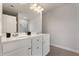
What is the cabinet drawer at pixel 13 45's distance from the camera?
118 cm

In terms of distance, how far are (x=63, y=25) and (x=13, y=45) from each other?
1938mm

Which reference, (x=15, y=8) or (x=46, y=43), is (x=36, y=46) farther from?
(x=15, y=8)

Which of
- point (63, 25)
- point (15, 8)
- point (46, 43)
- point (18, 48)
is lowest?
point (46, 43)

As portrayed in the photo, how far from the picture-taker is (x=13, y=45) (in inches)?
52.0

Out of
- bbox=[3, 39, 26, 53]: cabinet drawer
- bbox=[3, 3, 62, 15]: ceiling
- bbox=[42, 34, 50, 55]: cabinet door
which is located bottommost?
bbox=[42, 34, 50, 55]: cabinet door

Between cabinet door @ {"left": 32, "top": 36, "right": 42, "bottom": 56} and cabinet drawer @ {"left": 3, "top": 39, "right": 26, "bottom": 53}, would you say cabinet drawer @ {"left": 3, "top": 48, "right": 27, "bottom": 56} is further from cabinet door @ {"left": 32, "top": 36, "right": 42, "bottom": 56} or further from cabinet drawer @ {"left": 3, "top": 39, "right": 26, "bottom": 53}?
cabinet door @ {"left": 32, "top": 36, "right": 42, "bottom": 56}

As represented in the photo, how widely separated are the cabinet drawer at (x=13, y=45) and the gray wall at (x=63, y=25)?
115 cm

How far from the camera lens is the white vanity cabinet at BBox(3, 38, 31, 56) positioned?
121 centimetres

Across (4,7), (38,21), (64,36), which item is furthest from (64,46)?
(4,7)

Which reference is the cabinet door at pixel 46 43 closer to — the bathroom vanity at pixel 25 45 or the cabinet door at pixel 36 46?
the bathroom vanity at pixel 25 45

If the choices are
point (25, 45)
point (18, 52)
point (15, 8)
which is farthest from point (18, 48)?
point (15, 8)

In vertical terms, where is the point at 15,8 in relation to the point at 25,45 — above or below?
above

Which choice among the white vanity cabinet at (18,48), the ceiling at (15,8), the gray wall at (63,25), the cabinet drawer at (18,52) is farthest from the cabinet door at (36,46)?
the ceiling at (15,8)

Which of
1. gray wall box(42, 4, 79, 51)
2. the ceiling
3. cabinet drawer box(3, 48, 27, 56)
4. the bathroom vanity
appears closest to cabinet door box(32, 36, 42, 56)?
the bathroom vanity
